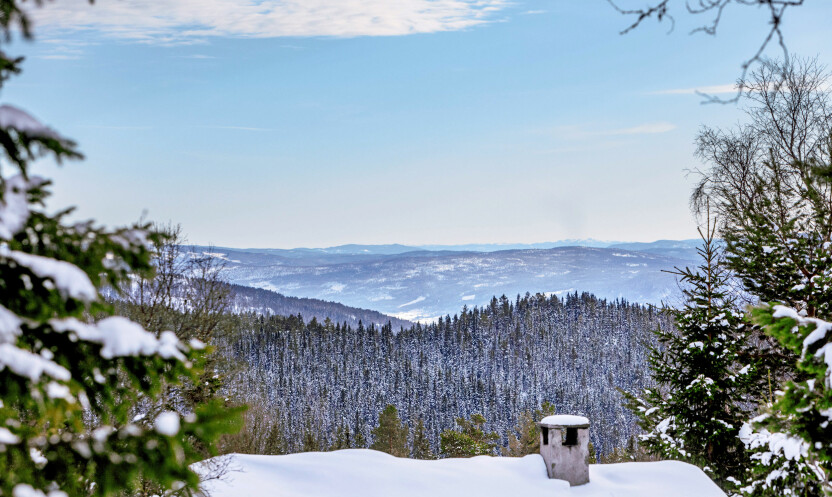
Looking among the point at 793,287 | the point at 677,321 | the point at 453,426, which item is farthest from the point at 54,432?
the point at 453,426

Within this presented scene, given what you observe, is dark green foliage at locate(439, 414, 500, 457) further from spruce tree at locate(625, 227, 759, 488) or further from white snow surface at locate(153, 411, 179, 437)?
white snow surface at locate(153, 411, 179, 437)

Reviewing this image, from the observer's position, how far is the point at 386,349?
117 meters

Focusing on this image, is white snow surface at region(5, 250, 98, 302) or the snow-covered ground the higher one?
white snow surface at region(5, 250, 98, 302)

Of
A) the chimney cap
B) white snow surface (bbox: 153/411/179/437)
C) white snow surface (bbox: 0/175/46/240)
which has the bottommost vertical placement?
the chimney cap

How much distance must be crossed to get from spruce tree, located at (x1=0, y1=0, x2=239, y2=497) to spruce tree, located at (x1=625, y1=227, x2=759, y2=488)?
492 inches

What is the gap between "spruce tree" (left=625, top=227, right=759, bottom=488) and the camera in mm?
13094

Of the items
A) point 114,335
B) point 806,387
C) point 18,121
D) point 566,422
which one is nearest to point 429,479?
point 566,422

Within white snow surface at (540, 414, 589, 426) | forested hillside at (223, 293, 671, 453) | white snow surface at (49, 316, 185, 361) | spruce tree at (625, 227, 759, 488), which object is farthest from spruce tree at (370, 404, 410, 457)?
forested hillside at (223, 293, 671, 453)

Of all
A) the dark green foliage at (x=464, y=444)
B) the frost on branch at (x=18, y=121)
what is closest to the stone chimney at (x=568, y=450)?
the frost on branch at (x=18, y=121)

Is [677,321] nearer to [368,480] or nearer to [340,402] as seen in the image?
[368,480]

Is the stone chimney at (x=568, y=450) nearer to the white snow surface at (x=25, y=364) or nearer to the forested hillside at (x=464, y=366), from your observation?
the white snow surface at (x=25, y=364)

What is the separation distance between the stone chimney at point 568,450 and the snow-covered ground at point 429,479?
199 millimetres

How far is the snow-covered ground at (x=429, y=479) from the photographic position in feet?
33.2

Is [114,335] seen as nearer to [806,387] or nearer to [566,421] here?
[806,387]
